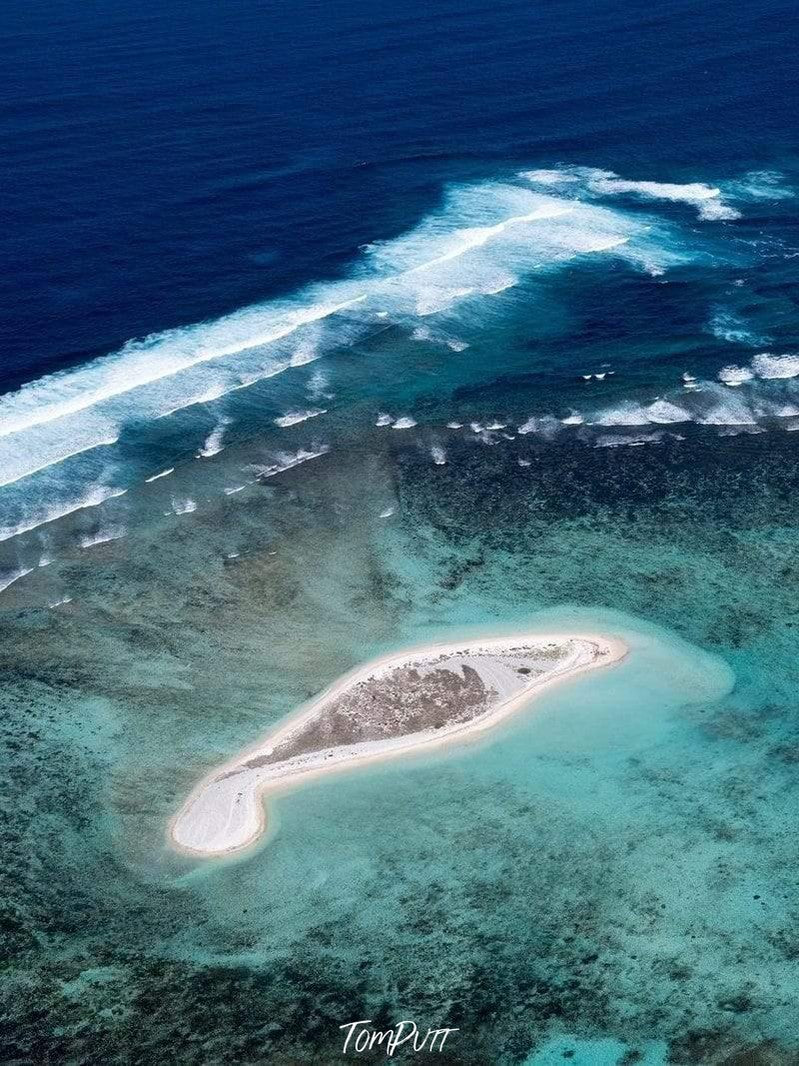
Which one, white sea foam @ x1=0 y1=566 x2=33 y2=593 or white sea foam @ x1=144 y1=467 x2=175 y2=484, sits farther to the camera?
white sea foam @ x1=144 y1=467 x2=175 y2=484

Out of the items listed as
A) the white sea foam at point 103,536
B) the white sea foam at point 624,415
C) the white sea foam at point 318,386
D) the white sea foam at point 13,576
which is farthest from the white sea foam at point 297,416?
the white sea foam at point 13,576

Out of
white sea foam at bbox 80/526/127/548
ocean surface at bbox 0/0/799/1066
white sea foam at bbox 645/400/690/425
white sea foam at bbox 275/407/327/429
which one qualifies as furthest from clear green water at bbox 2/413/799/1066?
white sea foam at bbox 275/407/327/429

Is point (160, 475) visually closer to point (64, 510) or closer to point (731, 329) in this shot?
point (64, 510)

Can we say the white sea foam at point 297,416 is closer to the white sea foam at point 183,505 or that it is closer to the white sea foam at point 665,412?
the white sea foam at point 183,505

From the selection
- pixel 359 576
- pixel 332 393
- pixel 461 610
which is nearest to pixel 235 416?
pixel 332 393

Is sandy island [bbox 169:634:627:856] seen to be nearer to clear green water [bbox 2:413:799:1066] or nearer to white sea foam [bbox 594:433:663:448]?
clear green water [bbox 2:413:799:1066]

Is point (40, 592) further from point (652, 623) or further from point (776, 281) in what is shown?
point (776, 281)
